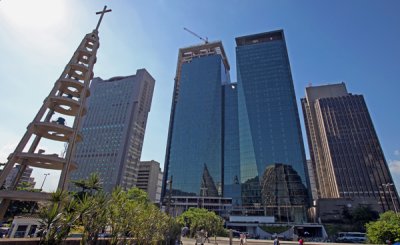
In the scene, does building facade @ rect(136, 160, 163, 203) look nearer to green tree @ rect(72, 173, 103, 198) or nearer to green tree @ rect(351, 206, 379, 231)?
green tree @ rect(72, 173, 103, 198)

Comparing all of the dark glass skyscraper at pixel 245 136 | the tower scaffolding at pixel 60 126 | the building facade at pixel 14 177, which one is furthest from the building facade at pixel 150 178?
the tower scaffolding at pixel 60 126

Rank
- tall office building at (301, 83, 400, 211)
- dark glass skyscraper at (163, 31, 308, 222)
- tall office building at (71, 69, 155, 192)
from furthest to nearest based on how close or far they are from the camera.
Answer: tall office building at (71, 69, 155, 192), tall office building at (301, 83, 400, 211), dark glass skyscraper at (163, 31, 308, 222)

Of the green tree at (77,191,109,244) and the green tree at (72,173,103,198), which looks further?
the green tree at (72,173,103,198)

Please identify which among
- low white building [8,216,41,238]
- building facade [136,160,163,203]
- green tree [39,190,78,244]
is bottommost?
low white building [8,216,41,238]

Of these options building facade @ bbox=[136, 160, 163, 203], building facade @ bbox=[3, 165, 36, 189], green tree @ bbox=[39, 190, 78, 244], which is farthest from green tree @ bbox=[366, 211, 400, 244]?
building facade @ bbox=[136, 160, 163, 203]

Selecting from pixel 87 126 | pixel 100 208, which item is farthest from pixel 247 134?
pixel 87 126

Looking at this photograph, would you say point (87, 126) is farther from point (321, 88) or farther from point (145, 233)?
point (321, 88)

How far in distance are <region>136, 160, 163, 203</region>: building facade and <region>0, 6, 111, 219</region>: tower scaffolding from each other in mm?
117003

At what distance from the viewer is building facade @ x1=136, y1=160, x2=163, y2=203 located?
140m

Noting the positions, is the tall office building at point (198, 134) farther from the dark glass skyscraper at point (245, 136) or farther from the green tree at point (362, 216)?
the green tree at point (362, 216)

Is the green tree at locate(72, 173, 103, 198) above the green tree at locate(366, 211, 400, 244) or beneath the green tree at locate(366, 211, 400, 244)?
above

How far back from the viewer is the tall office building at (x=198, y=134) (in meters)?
97.4

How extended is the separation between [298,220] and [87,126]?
124 metres

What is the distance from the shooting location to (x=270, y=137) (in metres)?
87.5
